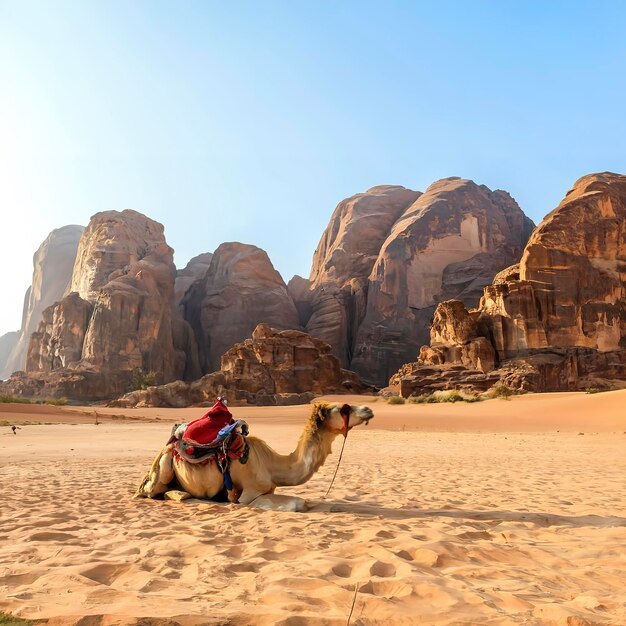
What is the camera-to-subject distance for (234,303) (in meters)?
77.0

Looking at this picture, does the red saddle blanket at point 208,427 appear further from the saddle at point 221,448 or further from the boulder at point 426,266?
the boulder at point 426,266

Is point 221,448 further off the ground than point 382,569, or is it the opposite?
point 221,448

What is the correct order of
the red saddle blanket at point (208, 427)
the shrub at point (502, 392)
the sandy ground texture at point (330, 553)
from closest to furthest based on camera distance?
the sandy ground texture at point (330, 553) < the red saddle blanket at point (208, 427) < the shrub at point (502, 392)

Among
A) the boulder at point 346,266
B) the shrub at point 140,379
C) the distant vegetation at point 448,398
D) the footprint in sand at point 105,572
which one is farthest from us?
the boulder at point 346,266

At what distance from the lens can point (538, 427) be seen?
23.5 metres

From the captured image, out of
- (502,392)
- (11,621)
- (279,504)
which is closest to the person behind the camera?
(11,621)

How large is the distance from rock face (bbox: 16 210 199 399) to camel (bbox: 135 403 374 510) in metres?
58.3

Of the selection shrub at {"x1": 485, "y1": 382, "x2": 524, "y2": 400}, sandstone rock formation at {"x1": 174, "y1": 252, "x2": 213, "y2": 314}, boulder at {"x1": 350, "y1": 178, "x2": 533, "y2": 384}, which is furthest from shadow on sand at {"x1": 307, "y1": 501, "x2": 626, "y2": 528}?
sandstone rock formation at {"x1": 174, "y1": 252, "x2": 213, "y2": 314}

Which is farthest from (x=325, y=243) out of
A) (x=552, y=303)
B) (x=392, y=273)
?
(x=552, y=303)

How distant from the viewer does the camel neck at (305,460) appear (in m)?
5.69

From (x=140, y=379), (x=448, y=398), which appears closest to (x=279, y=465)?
(x=448, y=398)

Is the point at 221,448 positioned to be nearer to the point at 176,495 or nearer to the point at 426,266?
the point at 176,495

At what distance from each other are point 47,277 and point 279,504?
121m

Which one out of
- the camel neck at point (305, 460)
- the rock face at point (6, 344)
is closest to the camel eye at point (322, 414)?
the camel neck at point (305, 460)
